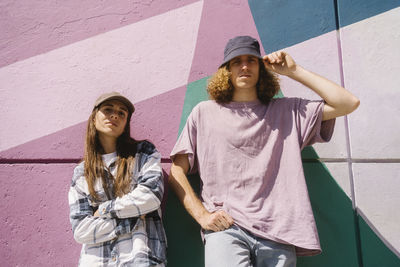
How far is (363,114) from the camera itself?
2.48 meters

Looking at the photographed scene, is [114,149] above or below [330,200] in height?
above

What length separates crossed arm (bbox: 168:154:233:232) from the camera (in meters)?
1.84

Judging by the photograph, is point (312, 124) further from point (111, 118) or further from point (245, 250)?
point (111, 118)

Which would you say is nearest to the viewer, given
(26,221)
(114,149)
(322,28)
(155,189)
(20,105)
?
(155,189)

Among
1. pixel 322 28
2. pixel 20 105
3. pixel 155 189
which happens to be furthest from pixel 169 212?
pixel 322 28

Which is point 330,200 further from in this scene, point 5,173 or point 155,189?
point 5,173

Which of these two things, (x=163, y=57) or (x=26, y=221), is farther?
(x=163, y=57)

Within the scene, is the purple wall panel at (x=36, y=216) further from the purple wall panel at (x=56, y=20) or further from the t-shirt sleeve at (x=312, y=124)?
the t-shirt sleeve at (x=312, y=124)

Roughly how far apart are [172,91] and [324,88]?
1.13 meters

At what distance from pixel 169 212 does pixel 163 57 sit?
122 cm

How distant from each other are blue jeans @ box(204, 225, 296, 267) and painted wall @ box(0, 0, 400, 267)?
47 cm

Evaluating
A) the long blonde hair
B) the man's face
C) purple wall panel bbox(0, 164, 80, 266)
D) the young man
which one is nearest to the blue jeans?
the young man

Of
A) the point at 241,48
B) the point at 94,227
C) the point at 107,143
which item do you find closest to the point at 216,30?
the point at 241,48

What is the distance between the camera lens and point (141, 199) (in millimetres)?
1783
